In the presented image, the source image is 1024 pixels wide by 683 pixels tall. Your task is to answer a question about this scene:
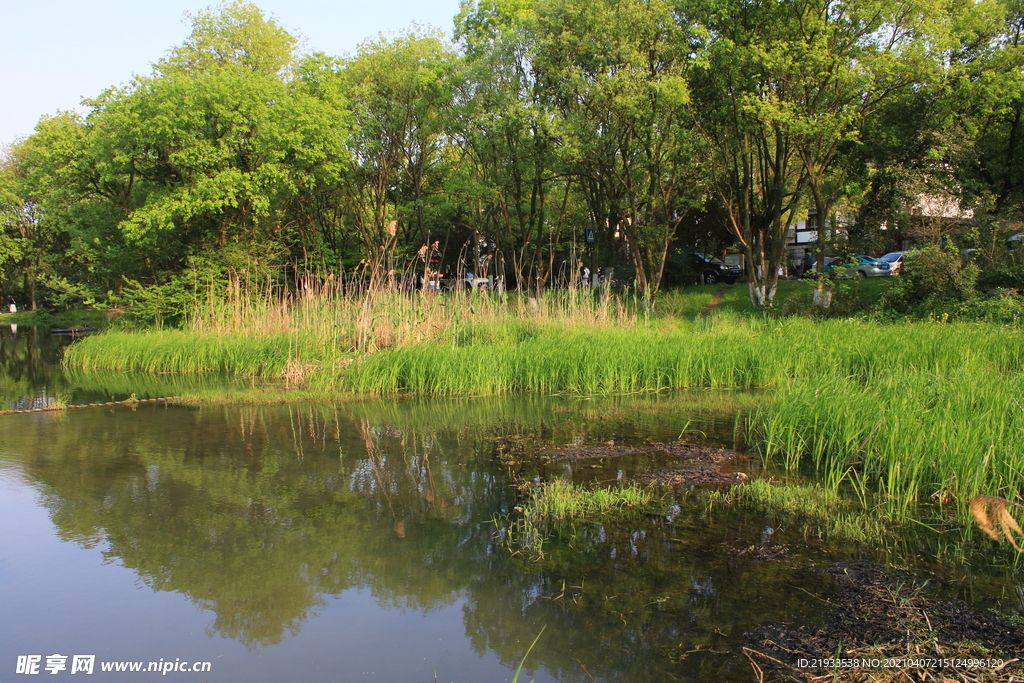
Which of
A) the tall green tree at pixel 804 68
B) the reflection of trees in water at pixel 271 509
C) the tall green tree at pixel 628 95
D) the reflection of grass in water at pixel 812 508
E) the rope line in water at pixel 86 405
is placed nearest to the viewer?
the reflection of trees in water at pixel 271 509

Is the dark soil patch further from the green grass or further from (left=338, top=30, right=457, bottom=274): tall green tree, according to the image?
(left=338, top=30, right=457, bottom=274): tall green tree

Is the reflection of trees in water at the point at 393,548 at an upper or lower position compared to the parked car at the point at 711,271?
lower

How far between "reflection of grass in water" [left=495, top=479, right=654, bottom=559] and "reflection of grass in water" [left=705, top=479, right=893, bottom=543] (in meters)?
0.56

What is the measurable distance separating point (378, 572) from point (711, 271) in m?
20.6

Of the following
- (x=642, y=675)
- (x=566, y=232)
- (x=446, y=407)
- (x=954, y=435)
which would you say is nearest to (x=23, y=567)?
(x=642, y=675)

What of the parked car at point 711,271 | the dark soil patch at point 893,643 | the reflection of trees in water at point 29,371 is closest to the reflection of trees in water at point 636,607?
the dark soil patch at point 893,643

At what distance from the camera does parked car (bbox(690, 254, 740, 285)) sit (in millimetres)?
22859

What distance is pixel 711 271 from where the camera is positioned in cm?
2312

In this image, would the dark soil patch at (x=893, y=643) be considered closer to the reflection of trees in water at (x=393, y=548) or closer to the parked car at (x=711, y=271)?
the reflection of trees in water at (x=393, y=548)

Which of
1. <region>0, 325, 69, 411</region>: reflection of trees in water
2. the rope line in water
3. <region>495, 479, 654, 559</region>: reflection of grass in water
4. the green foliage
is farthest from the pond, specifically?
the green foliage

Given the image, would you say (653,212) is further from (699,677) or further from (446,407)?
(699,677)

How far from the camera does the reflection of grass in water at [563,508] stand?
468cm

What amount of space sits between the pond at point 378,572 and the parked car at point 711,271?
16.6 metres

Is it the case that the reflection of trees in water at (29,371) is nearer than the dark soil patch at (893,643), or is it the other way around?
the dark soil patch at (893,643)
